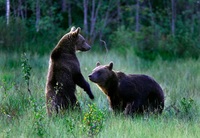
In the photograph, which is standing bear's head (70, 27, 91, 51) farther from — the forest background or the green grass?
the green grass

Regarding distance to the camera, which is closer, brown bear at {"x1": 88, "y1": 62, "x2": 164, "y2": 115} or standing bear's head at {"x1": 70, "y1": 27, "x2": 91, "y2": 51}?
brown bear at {"x1": 88, "y1": 62, "x2": 164, "y2": 115}

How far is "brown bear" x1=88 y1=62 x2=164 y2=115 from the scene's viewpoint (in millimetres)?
9195

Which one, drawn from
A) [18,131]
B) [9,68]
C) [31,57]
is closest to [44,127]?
[18,131]

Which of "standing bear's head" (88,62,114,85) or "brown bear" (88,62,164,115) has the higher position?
"standing bear's head" (88,62,114,85)

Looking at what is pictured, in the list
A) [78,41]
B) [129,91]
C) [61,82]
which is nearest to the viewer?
[61,82]

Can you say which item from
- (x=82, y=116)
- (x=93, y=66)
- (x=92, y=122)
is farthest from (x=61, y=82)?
(x=93, y=66)

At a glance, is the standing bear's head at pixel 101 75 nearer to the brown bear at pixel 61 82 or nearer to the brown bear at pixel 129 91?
the brown bear at pixel 129 91

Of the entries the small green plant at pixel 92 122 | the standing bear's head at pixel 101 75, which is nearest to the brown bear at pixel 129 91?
the standing bear's head at pixel 101 75

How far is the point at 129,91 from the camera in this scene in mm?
9211

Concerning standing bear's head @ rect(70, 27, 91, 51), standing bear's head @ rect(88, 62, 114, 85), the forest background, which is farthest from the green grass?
standing bear's head @ rect(70, 27, 91, 51)

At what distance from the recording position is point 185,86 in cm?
1298

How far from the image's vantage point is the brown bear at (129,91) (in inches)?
362

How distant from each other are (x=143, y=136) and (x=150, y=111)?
207 cm

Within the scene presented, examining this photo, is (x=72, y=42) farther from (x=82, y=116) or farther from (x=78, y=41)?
(x=82, y=116)
